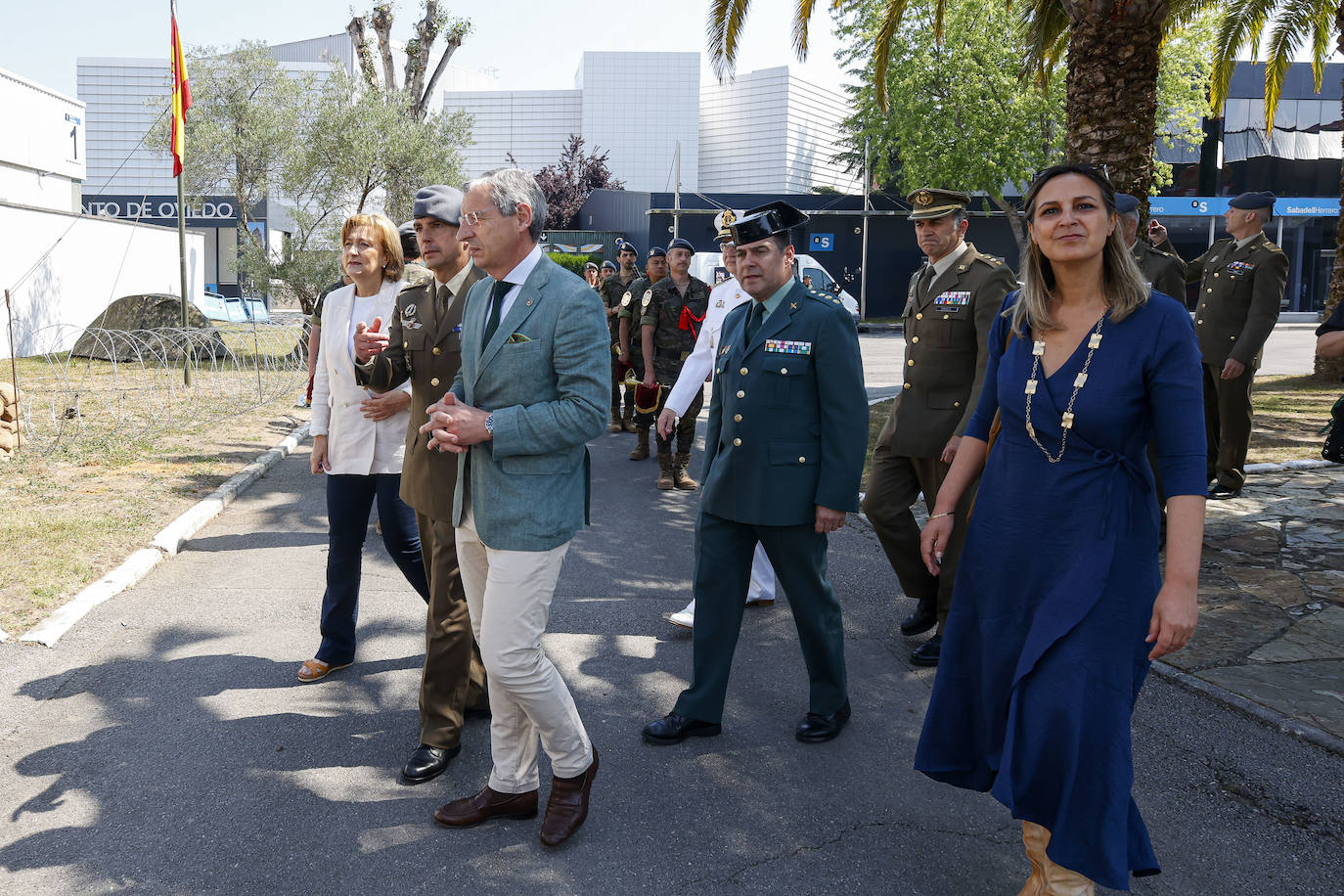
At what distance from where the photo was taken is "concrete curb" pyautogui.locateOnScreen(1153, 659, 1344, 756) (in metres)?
4.16

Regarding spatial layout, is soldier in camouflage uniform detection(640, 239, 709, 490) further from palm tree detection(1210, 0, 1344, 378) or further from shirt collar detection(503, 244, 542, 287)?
palm tree detection(1210, 0, 1344, 378)

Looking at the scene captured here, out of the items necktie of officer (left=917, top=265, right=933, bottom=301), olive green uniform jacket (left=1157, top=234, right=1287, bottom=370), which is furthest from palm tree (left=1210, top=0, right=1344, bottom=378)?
necktie of officer (left=917, top=265, right=933, bottom=301)

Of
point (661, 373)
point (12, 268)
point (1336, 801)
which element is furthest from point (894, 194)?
point (1336, 801)

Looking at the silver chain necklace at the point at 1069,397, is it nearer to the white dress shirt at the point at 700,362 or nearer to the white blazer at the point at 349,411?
the white dress shirt at the point at 700,362

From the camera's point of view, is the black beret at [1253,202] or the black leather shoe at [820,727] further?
the black beret at [1253,202]

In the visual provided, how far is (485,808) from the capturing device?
139 inches

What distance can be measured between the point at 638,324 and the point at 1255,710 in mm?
8195

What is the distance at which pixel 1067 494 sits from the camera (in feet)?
9.16

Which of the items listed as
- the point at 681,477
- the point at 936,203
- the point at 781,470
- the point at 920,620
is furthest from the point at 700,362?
the point at 681,477

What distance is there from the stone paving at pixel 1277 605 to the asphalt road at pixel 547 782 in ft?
1.13

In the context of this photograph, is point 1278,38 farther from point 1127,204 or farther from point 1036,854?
point 1036,854

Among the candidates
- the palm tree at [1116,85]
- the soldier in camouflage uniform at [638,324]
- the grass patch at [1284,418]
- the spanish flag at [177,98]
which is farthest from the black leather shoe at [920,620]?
the spanish flag at [177,98]

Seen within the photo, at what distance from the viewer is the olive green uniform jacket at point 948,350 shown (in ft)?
16.3

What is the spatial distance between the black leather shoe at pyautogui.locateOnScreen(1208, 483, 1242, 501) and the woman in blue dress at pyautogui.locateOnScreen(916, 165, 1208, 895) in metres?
6.71
